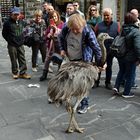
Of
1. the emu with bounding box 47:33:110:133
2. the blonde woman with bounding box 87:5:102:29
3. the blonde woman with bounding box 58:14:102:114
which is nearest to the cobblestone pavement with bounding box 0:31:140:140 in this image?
the emu with bounding box 47:33:110:133

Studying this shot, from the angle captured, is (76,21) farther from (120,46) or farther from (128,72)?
(128,72)

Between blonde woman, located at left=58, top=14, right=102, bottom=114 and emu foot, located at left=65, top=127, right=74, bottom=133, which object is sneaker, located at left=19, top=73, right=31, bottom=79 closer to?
blonde woman, located at left=58, top=14, right=102, bottom=114

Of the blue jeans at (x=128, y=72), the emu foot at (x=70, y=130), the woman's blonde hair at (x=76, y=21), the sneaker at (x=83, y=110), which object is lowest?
the emu foot at (x=70, y=130)

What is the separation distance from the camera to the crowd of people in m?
6.05

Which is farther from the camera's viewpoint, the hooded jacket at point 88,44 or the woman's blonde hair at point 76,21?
the hooded jacket at point 88,44

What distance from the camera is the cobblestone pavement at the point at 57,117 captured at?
5504 mm

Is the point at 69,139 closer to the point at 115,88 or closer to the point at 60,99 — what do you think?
the point at 60,99

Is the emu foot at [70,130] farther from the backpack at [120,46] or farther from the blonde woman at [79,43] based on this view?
the backpack at [120,46]

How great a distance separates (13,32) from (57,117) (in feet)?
10.1

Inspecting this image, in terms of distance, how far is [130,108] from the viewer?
6668 mm

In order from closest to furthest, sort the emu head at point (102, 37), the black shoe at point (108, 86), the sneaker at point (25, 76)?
the emu head at point (102, 37) < the black shoe at point (108, 86) < the sneaker at point (25, 76)

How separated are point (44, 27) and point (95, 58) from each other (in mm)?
3441

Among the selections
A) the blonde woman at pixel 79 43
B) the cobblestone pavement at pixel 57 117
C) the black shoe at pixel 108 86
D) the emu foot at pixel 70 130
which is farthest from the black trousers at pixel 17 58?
the emu foot at pixel 70 130

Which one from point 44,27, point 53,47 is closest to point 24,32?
point 44,27
